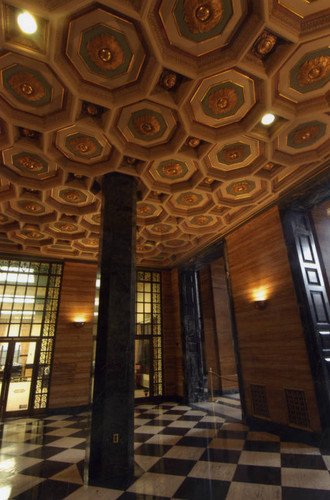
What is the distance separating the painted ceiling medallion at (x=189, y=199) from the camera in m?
6.00

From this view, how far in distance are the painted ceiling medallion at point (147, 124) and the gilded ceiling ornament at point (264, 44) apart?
4.76 ft

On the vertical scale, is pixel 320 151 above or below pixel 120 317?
above

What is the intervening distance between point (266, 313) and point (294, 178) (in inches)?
116

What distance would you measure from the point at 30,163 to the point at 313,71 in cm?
458

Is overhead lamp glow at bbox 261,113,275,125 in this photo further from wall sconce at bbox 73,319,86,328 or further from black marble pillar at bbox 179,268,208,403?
wall sconce at bbox 73,319,86,328

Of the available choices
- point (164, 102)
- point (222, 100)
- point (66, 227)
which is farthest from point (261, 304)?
point (66, 227)

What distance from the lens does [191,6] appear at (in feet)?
8.73

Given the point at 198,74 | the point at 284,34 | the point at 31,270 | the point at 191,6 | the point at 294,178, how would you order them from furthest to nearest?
the point at 31,270, the point at 294,178, the point at 198,74, the point at 284,34, the point at 191,6

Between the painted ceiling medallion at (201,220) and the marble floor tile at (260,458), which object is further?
the painted ceiling medallion at (201,220)

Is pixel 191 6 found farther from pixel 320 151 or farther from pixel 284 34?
pixel 320 151

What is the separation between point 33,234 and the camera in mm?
7695

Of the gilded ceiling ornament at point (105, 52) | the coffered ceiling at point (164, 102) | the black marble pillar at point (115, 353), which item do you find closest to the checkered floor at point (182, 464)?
the black marble pillar at point (115, 353)

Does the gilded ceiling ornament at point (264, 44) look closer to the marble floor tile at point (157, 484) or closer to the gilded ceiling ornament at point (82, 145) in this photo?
the gilded ceiling ornament at point (82, 145)

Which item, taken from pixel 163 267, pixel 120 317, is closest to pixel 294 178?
pixel 120 317
